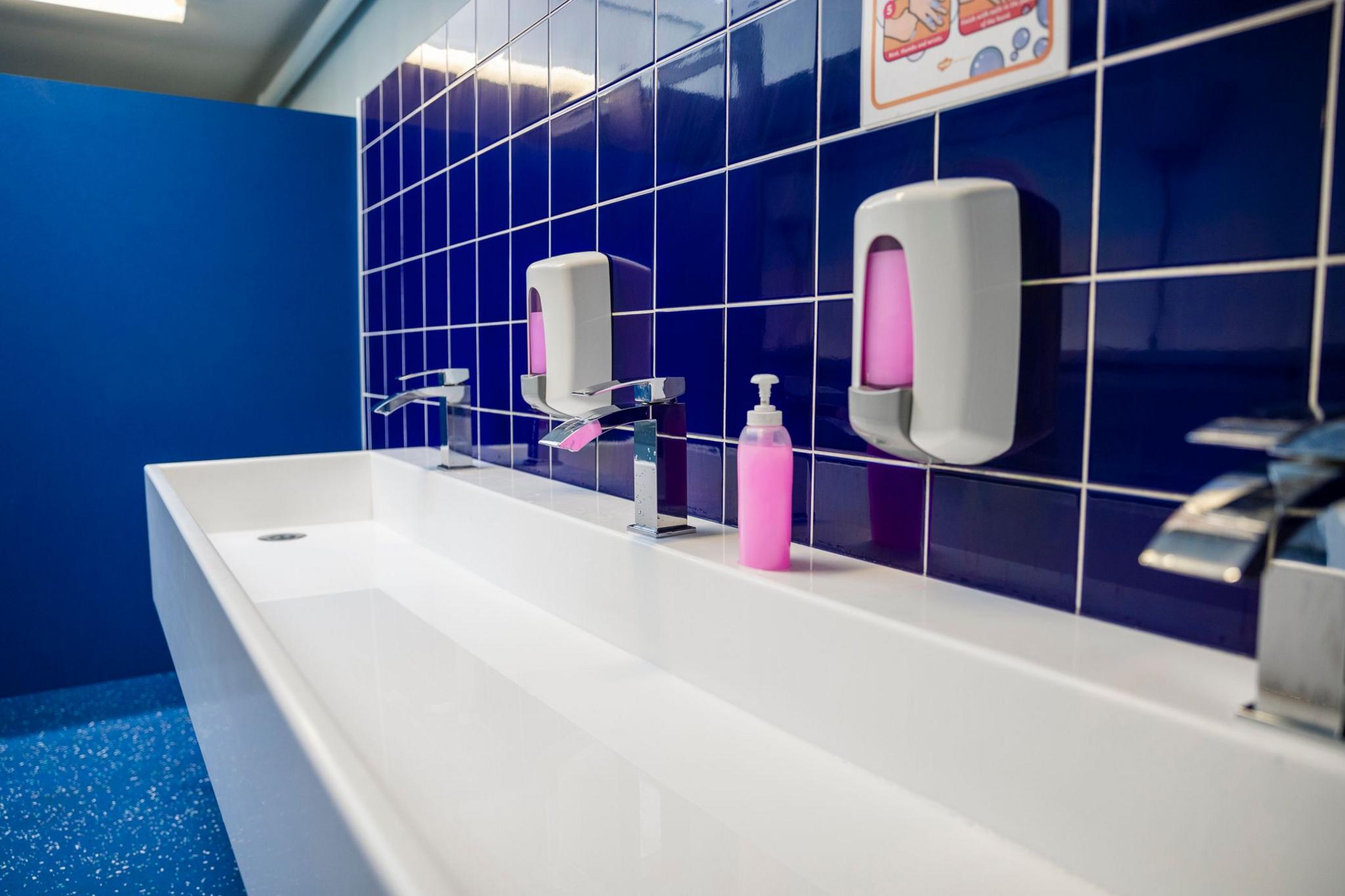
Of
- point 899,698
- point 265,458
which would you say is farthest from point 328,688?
point 265,458

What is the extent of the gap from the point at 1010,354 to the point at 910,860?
1.40 feet

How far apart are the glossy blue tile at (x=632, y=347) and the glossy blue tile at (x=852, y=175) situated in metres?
0.39

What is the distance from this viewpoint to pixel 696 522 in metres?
1.26

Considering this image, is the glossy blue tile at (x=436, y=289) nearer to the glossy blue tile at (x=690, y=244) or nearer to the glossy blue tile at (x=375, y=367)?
the glossy blue tile at (x=375, y=367)

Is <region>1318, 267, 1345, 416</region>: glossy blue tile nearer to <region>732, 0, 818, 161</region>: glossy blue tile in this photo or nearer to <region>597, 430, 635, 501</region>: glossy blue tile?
<region>732, 0, 818, 161</region>: glossy blue tile

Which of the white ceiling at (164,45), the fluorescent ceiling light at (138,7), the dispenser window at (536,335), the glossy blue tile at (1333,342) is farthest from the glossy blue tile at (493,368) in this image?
the fluorescent ceiling light at (138,7)

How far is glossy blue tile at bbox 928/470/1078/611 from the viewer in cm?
80

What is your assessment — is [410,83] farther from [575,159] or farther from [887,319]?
[887,319]

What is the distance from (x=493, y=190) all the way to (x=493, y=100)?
187 mm

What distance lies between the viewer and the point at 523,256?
1.76 metres

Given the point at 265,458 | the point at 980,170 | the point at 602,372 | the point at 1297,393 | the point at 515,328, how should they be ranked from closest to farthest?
the point at 1297,393 < the point at 980,170 < the point at 602,372 < the point at 515,328 < the point at 265,458

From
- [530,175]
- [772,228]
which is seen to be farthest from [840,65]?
[530,175]

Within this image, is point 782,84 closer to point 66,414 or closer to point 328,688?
point 328,688

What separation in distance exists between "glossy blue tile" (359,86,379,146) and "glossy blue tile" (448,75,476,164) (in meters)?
0.67
